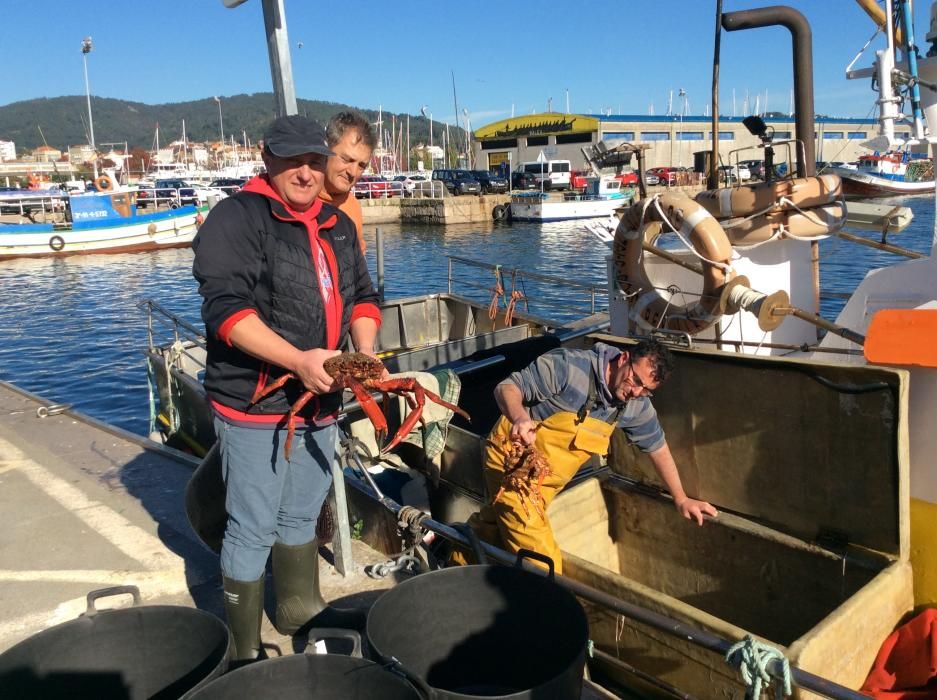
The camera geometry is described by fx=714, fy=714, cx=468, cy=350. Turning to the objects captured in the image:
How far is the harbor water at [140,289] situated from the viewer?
50.4ft

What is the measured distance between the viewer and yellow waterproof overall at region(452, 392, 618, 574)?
3684mm

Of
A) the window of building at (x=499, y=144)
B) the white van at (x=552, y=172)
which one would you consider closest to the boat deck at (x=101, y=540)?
the white van at (x=552, y=172)

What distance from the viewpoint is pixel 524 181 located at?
59.1 m

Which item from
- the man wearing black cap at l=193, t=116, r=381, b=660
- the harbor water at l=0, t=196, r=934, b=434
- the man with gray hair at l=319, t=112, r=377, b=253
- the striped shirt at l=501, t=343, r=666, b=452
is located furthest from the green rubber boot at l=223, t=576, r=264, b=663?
the harbor water at l=0, t=196, r=934, b=434

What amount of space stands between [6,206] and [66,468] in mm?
54063

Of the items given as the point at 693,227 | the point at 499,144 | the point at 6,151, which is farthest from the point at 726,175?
the point at 6,151

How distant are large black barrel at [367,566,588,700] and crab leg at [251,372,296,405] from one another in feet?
2.96

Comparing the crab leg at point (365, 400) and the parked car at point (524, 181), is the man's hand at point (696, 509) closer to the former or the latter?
the crab leg at point (365, 400)

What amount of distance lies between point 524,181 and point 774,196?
55200 mm

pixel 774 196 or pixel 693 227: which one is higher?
pixel 774 196

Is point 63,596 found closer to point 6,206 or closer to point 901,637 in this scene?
point 901,637

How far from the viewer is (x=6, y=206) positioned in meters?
49.8

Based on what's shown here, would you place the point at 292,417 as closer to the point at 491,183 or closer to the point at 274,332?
the point at 274,332

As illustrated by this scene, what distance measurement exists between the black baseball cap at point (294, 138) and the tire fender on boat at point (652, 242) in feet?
10.3
